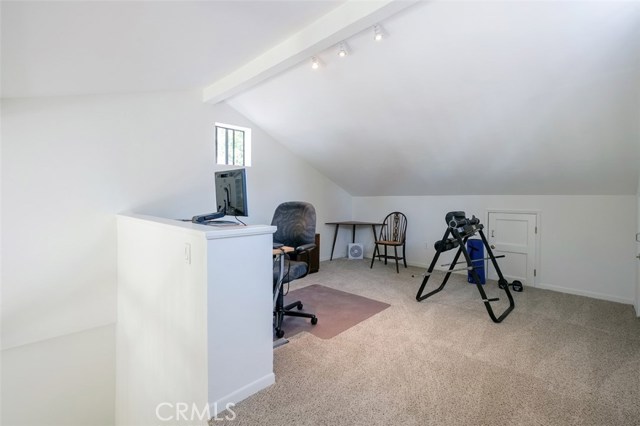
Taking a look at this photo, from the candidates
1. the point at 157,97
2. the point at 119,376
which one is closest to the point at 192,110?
the point at 157,97

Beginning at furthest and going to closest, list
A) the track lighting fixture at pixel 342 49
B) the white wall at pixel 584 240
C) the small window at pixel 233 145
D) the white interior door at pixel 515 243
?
1. the small window at pixel 233 145
2. the white interior door at pixel 515 243
3. the white wall at pixel 584 240
4. the track lighting fixture at pixel 342 49

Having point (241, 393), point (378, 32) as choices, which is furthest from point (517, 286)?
point (241, 393)

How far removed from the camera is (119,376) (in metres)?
3.00

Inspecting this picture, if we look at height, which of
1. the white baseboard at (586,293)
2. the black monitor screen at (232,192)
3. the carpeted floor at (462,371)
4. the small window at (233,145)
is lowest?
the carpeted floor at (462,371)

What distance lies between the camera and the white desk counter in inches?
63.4

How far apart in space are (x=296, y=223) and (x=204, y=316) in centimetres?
156

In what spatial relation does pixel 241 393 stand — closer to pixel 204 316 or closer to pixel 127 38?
pixel 204 316

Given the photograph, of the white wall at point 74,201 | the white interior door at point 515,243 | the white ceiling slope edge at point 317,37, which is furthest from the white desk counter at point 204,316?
the white interior door at point 515,243

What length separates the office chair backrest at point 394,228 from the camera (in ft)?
17.1

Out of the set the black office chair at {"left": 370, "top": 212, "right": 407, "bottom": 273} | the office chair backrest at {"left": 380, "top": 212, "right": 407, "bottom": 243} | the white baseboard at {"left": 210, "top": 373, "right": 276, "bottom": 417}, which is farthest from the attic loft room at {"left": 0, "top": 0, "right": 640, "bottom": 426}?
the office chair backrest at {"left": 380, "top": 212, "right": 407, "bottom": 243}

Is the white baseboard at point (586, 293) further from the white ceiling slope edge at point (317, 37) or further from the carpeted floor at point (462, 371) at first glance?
the white ceiling slope edge at point (317, 37)

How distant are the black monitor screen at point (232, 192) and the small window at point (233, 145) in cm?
181

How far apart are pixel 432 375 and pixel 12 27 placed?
10.2 ft

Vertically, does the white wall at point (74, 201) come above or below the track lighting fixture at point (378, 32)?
below
